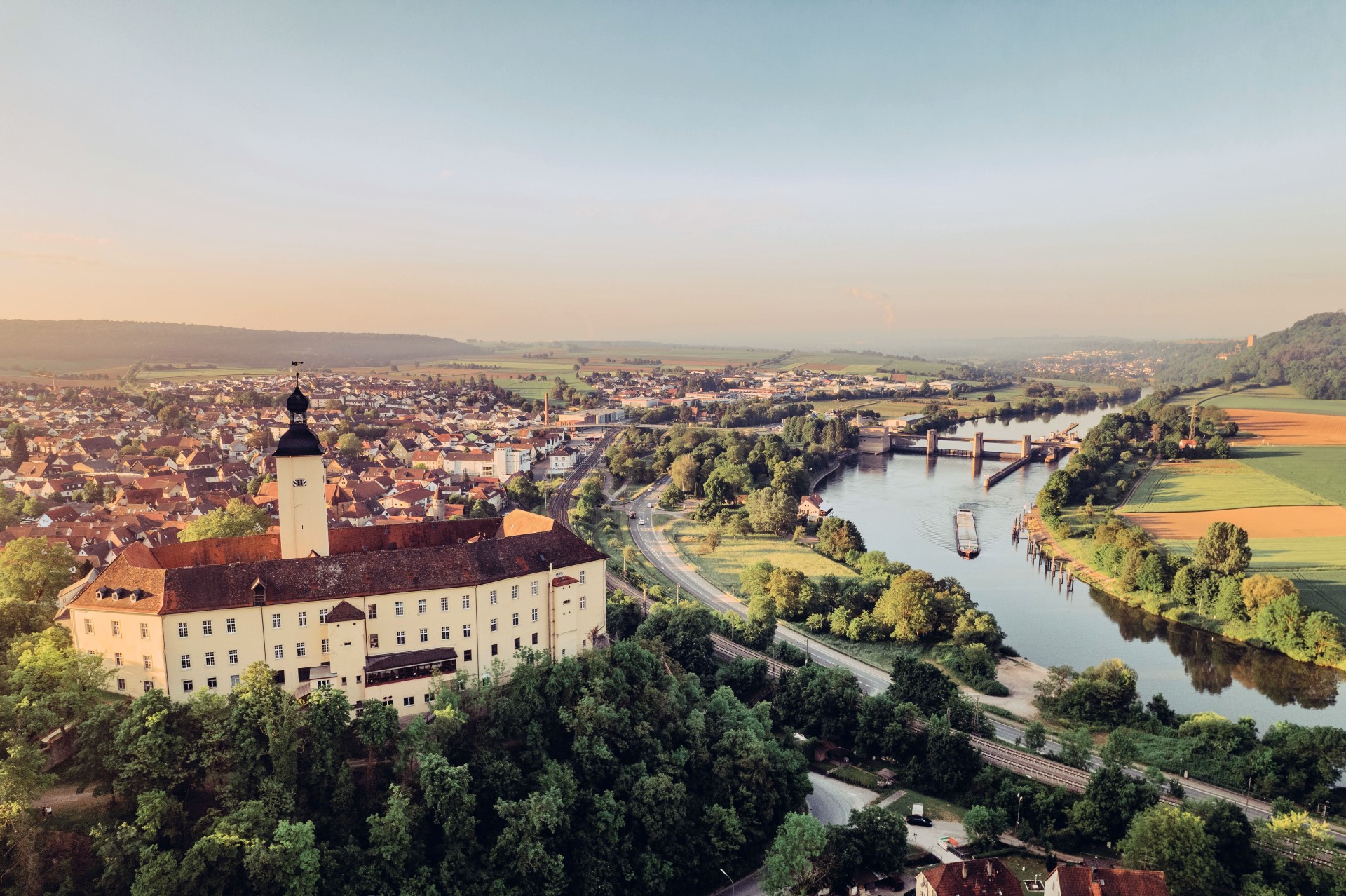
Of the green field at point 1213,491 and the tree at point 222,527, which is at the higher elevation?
the tree at point 222,527

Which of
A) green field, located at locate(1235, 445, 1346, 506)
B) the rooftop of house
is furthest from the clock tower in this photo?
green field, located at locate(1235, 445, 1346, 506)

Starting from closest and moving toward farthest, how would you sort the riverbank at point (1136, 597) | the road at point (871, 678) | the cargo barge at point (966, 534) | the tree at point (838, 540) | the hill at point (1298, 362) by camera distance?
1. the road at point (871, 678)
2. the riverbank at point (1136, 597)
3. the tree at point (838, 540)
4. the cargo barge at point (966, 534)
5. the hill at point (1298, 362)

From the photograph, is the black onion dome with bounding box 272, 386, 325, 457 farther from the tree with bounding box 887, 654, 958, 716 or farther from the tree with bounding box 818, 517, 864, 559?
the tree with bounding box 818, 517, 864, 559

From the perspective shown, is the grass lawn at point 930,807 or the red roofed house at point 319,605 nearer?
the red roofed house at point 319,605

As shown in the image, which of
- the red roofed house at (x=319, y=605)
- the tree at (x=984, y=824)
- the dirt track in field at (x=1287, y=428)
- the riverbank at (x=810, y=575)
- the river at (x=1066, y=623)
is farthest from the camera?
the dirt track in field at (x=1287, y=428)

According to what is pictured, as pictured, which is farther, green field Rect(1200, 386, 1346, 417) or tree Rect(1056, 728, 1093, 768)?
green field Rect(1200, 386, 1346, 417)

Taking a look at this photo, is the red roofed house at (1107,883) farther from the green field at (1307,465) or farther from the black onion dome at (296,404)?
the green field at (1307,465)

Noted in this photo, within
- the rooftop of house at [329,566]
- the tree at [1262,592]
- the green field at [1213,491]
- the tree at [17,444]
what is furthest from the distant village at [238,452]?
the green field at [1213,491]
